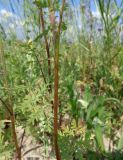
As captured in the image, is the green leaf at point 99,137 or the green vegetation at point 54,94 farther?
the green leaf at point 99,137

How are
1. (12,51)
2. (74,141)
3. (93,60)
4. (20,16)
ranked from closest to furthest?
(74,141), (20,16), (12,51), (93,60)

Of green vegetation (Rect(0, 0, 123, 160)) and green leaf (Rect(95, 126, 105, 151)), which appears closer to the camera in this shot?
green vegetation (Rect(0, 0, 123, 160))

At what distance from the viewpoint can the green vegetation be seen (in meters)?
1.19

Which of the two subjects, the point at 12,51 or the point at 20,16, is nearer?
the point at 20,16

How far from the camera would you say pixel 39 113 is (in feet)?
4.11

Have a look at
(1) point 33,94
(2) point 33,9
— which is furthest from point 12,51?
(1) point 33,94

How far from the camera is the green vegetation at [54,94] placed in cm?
119

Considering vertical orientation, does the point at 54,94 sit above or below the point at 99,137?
above

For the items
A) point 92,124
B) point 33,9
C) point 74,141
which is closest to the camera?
point 74,141

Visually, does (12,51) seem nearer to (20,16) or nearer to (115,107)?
(20,16)

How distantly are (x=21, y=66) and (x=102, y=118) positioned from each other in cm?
50

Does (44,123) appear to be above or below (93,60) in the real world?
below

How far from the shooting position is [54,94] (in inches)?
41.0

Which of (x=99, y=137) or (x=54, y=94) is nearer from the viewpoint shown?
(x=54, y=94)
